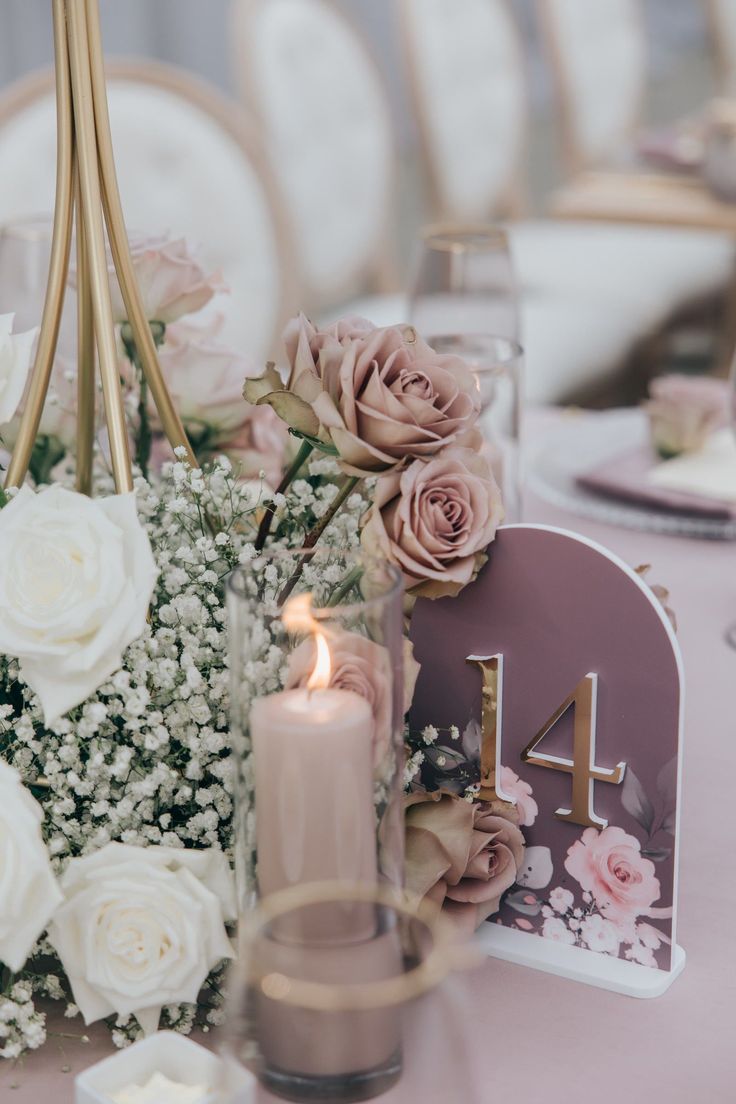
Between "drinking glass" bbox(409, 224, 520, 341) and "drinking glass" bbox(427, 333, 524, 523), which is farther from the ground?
"drinking glass" bbox(409, 224, 520, 341)

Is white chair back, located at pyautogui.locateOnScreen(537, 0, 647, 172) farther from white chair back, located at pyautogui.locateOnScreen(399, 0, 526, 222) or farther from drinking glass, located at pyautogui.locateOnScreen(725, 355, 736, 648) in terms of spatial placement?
drinking glass, located at pyautogui.locateOnScreen(725, 355, 736, 648)

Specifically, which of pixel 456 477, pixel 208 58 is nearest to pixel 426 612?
pixel 456 477

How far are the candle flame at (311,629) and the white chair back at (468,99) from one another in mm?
2644

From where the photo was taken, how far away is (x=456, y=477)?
2.06 feet

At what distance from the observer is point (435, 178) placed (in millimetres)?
3010

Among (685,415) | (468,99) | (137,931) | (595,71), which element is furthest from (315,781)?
(595,71)

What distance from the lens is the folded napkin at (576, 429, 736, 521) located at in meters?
1.15

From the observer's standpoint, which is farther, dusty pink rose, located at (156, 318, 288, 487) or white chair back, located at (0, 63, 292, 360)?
white chair back, located at (0, 63, 292, 360)

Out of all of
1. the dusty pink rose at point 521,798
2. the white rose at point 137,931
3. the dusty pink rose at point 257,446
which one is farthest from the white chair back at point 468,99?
the white rose at point 137,931

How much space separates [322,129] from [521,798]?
2.15 meters

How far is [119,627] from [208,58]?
3910 mm

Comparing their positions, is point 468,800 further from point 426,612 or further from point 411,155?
point 411,155

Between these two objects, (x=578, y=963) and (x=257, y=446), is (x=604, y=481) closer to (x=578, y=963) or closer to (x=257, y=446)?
(x=257, y=446)

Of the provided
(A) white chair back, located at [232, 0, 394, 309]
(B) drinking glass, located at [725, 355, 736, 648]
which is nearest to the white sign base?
(B) drinking glass, located at [725, 355, 736, 648]
